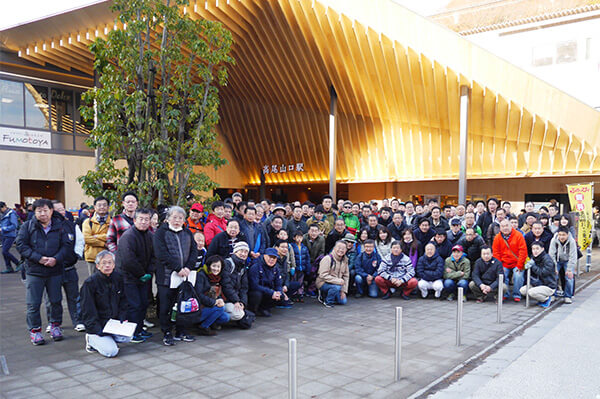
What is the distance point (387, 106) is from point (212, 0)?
9.31 meters

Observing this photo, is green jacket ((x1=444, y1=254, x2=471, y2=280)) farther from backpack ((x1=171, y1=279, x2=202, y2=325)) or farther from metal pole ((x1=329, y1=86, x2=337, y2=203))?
metal pole ((x1=329, y1=86, x2=337, y2=203))

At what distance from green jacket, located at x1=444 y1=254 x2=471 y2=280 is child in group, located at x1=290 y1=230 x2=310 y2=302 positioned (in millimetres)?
2913

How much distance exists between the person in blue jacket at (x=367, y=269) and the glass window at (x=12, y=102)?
1872 cm

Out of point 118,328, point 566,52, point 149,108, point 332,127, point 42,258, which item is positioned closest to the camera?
point 118,328

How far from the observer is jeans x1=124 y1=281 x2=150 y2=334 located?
18.8 feet

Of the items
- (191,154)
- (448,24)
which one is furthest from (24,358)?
(448,24)

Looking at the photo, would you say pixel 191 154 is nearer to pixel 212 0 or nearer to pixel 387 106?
pixel 212 0

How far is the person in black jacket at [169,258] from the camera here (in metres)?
5.66

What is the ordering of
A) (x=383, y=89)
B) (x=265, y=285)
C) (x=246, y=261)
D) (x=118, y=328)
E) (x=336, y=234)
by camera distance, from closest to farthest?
1. (x=118, y=328)
2. (x=246, y=261)
3. (x=265, y=285)
4. (x=336, y=234)
5. (x=383, y=89)

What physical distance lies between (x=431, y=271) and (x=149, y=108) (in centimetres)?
624

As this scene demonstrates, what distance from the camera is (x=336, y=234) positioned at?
929cm

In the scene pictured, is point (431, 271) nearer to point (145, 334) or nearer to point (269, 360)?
point (269, 360)

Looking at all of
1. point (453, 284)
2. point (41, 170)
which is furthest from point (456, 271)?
point (41, 170)

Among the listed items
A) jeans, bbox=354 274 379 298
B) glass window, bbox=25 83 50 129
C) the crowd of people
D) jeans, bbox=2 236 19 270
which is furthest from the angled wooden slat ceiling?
jeans, bbox=354 274 379 298
